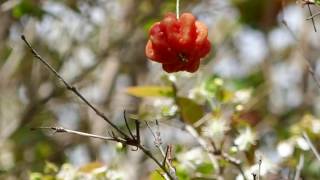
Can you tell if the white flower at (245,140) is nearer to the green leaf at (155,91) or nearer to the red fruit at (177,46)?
the green leaf at (155,91)

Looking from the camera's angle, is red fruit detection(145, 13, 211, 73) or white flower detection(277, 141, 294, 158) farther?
white flower detection(277, 141, 294, 158)

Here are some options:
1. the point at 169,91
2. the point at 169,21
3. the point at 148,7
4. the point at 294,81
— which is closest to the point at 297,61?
the point at 294,81

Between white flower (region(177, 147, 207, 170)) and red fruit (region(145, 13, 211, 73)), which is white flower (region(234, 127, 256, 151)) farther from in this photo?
red fruit (region(145, 13, 211, 73))

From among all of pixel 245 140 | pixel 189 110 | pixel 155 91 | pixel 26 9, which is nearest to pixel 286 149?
pixel 245 140

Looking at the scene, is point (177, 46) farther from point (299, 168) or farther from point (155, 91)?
point (155, 91)

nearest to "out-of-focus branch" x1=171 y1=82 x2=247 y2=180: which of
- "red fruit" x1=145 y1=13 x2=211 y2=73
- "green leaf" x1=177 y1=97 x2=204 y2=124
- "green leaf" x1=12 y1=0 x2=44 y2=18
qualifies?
"green leaf" x1=177 y1=97 x2=204 y2=124
